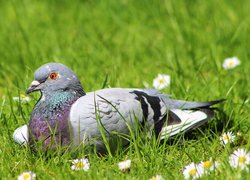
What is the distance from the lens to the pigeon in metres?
3.90

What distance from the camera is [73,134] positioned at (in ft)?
12.8

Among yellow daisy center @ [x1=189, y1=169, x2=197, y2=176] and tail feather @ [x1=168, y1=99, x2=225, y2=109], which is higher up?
tail feather @ [x1=168, y1=99, x2=225, y2=109]

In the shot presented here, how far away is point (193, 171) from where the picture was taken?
3.63 metres

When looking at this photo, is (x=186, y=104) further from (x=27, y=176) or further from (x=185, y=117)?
(x=27, y=176)

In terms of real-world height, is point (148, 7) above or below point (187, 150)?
above

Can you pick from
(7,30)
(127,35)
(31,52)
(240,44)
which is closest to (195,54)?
(240,44)

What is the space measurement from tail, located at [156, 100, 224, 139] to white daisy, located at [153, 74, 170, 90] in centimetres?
53

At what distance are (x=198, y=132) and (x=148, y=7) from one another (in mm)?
2587

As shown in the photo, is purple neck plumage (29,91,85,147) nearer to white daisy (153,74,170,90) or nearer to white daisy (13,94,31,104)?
white daisy (13,94,31,104)

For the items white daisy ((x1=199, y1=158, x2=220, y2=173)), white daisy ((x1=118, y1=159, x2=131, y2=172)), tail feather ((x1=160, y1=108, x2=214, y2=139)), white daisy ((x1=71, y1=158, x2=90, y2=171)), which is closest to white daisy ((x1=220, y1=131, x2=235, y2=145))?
tail feather ((x1=160, y1=108, x2=214, y2=139))

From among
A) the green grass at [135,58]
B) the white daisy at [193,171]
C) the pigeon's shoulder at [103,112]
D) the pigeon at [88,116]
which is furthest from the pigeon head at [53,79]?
the white daisy at [193,171]

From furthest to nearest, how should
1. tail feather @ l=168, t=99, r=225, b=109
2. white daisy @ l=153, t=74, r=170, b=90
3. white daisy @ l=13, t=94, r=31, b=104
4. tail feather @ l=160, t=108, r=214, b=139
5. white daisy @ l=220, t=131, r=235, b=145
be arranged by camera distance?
white daisy @ l=153, t=74, r=170, b=90, white daisy @ l=13, t=94, r=31, b=104, tail feather @ l=168, t=99, r=225, b=109, tail feather @ l=160, t=108, r=214, b=139, white daisy @ l=220, t=131, r=235, b=145

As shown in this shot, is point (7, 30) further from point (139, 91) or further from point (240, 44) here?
point (139, 91)

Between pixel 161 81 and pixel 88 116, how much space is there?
4.24 feet
